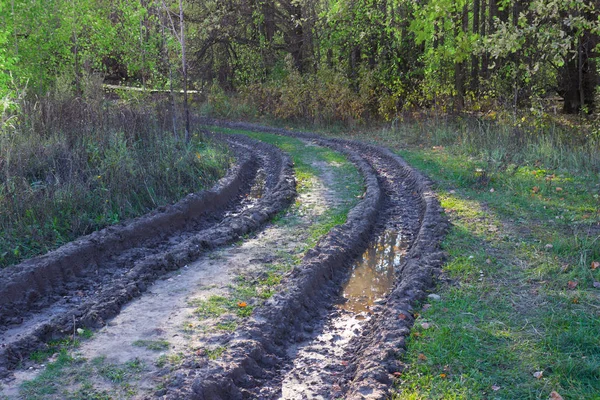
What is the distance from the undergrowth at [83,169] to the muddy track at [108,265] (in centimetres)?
55

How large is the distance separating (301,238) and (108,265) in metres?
2.49

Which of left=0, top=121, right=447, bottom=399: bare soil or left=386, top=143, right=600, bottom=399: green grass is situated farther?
left=0, top=121, right=447, bottom=399: bare soil

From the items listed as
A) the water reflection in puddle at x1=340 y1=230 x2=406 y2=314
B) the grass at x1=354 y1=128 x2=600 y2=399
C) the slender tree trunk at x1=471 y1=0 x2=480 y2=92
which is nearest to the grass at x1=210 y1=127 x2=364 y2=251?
the water reflection in puddle at x1=340 y1=230 x2=406 y2=314

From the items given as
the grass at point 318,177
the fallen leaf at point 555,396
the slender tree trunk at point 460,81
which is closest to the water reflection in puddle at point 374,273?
the grass at point 318,177

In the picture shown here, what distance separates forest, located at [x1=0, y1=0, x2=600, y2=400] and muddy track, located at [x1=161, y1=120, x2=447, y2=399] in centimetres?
2

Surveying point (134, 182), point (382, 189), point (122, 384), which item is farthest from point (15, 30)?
point (122, 384)

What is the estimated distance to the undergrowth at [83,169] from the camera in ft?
24.0

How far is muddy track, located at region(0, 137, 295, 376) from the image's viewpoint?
5.06 meters

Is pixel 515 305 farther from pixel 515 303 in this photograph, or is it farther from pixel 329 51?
pixel 329 51

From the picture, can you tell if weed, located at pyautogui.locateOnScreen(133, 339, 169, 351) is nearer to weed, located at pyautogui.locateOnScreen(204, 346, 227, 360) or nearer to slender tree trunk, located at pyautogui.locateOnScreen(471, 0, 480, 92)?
weed, located at pyautogui.locateOnScreen(204, 346, 227, 360)

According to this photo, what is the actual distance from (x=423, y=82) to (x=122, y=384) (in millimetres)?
15236

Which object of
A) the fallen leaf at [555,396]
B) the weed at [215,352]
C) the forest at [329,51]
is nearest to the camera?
the fallen leaf at [555,396]

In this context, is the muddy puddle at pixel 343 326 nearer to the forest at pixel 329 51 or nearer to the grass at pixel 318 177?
the grass at pixel 318 177

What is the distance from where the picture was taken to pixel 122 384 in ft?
13.4
